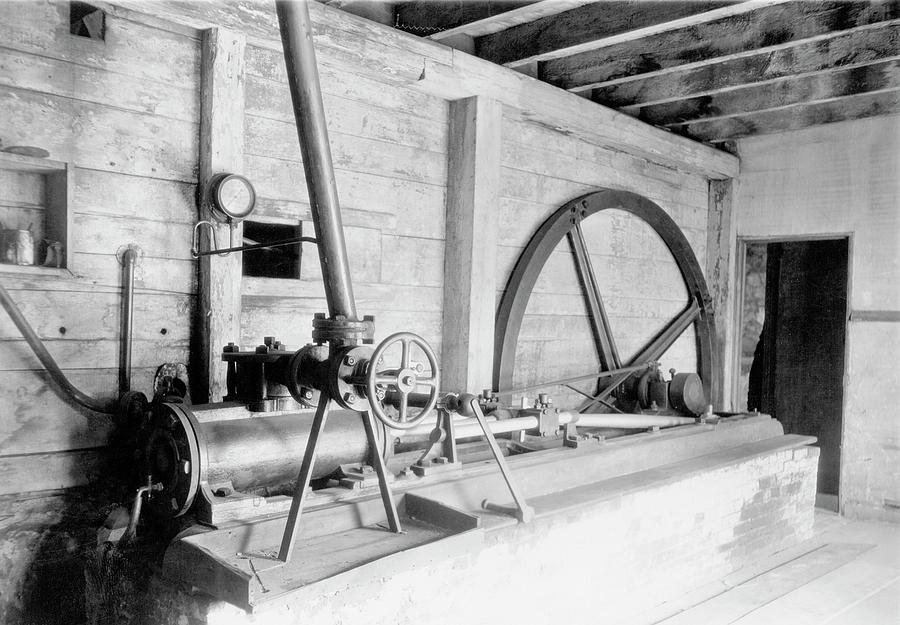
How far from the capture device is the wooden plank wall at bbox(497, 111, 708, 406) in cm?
351

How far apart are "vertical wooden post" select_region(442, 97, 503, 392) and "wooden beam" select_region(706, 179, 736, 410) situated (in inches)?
84.3

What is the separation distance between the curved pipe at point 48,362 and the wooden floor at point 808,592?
192cm

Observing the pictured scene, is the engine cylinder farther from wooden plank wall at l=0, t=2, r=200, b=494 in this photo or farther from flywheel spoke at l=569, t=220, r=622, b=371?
flywheel spoke at l=569, t=220, r=622, b=371

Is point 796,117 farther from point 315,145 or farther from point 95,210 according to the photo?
point 95,210

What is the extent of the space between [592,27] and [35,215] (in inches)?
79.3

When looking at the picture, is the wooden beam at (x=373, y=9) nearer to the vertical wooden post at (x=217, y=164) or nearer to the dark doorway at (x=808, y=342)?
the vertical wooden post at (x=217, y=164)

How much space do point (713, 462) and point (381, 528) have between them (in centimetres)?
161

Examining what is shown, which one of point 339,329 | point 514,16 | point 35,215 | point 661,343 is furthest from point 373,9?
point 661,343

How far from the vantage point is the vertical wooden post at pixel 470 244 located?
308 cm

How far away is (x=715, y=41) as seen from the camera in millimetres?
3049

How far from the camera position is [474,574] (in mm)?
1999

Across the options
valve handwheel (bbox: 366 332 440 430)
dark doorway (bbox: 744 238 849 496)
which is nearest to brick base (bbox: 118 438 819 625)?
valve handwheel (bbox: 366 332 440 430)

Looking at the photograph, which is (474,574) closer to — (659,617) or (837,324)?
(659,617)

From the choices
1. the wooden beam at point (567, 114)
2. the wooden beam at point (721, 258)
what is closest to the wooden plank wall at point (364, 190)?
the wooden beam at point (567, 114)
